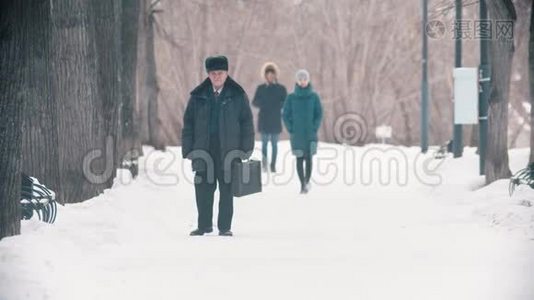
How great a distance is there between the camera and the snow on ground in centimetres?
723

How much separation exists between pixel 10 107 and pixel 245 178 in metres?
3.07

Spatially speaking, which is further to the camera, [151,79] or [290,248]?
[151,79]

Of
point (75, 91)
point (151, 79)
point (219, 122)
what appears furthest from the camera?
point (151, 79)

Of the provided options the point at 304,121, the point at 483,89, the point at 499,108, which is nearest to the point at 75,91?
the point at 304,121

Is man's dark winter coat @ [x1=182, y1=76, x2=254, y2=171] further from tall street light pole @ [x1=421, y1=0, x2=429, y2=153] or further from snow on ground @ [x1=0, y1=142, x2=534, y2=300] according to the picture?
tall street light pole @ [x1=421, y1=0, x2=429, y2=153]

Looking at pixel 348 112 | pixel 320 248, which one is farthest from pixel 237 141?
pixel 348 112

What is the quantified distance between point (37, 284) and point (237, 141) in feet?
13.3

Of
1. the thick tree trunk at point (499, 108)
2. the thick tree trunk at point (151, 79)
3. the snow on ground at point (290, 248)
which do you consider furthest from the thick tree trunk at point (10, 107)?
the thick tree trunk at point (151, 79)

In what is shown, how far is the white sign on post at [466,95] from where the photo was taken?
55.8 feet

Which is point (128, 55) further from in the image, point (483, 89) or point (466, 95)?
point (483, 89)

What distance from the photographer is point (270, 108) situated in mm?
19344

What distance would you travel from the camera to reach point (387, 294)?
7.15m

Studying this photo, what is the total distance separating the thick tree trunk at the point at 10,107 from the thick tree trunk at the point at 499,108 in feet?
25.6

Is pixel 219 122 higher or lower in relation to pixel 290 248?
higher
